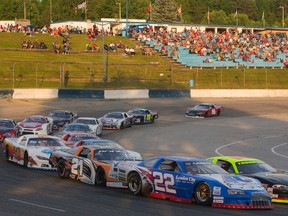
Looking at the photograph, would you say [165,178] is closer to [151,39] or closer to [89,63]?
[89,63]

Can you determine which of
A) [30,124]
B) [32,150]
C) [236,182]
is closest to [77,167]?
[32,150]

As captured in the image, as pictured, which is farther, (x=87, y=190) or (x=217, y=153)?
(x=217, y=153)

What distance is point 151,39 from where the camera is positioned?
79250mm

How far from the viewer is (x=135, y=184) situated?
656 inches

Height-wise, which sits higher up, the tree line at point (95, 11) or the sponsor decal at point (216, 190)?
the tree line at point (95, 11)

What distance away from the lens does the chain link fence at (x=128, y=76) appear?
198 feet

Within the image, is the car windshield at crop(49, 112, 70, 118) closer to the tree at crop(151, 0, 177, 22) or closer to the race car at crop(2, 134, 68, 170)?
the race car at crop(2, 134, 68, 170)

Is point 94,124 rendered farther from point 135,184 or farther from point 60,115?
point 135,184

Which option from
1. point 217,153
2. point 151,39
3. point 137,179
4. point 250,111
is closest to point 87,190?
point 137,179

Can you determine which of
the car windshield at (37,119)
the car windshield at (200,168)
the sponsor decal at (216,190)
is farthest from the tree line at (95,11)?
the sponsor decal at (216,190)

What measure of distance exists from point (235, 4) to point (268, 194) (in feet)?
601

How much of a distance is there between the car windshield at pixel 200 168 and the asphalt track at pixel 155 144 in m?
0.94

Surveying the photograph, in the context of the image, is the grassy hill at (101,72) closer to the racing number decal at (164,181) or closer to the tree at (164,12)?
the racing number decal at (164,181)

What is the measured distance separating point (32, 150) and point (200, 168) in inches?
321
